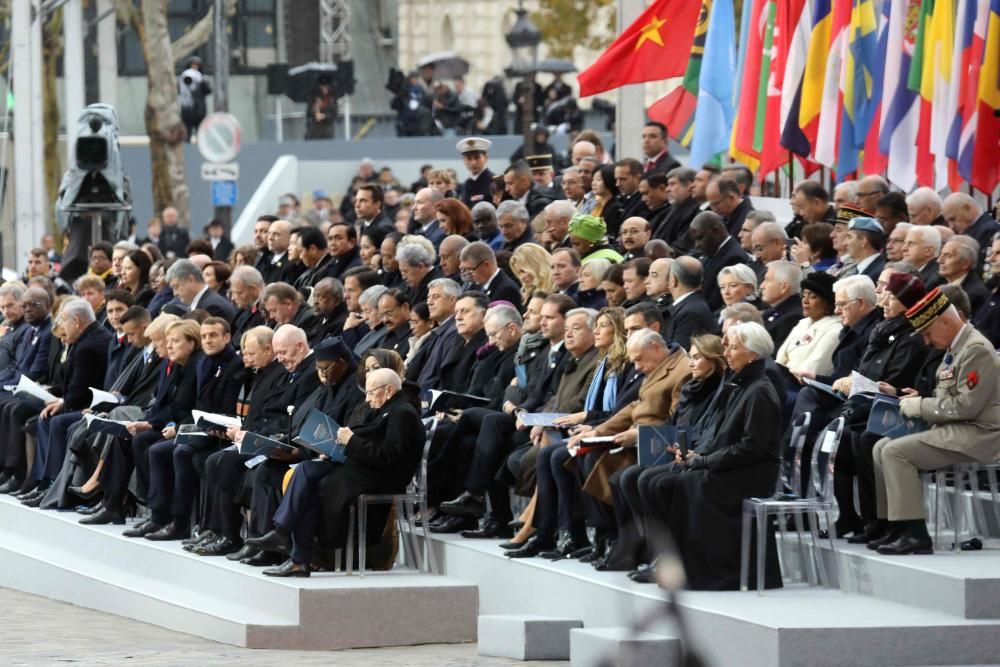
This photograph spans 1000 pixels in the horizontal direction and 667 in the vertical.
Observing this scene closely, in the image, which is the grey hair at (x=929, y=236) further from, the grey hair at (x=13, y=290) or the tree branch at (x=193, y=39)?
the tree branch at (x=193, y=39)

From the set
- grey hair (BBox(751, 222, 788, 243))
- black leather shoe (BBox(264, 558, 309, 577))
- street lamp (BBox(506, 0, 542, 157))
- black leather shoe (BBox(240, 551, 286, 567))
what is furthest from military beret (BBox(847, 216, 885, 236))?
street lamp (BBox(506, 0, 542, 157))

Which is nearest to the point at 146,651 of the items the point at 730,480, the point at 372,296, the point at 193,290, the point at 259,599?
the point at 259,599

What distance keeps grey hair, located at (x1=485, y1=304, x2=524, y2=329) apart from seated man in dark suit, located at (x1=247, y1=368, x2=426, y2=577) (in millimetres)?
1102

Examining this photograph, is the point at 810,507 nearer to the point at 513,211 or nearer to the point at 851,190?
the point at 851,190

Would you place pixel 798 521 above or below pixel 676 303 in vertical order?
below

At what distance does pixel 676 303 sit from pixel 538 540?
1.78 metres

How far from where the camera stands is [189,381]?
642 inches

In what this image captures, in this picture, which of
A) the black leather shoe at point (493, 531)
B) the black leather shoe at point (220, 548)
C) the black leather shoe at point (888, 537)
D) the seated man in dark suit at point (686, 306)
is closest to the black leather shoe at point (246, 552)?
the black leather shoe at point (220, 548)

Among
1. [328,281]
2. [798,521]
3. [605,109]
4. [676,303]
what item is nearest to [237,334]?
[328,281]

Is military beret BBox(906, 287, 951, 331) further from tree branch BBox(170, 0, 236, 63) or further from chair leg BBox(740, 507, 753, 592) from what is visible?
tree branch BBox(170, 0, 236, 63)

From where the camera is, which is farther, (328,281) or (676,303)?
(328,281)

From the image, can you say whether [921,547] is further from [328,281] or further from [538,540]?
[328,281]

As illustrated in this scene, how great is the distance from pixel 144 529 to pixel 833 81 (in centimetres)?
646

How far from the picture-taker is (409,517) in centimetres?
1426
